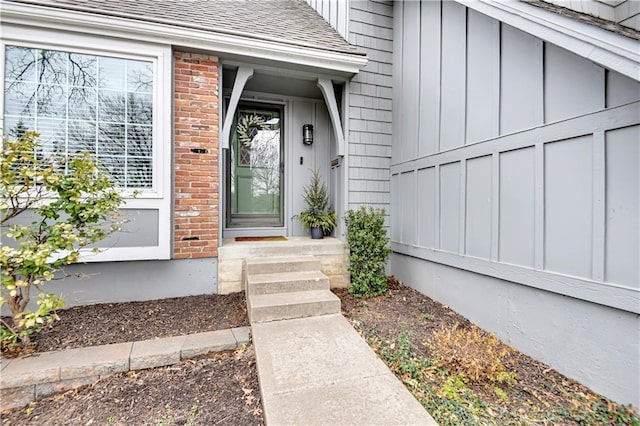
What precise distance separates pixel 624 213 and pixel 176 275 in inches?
167

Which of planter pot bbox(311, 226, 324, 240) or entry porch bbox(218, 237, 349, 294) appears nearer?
entry porch bbox(218, 237, 349, 294)

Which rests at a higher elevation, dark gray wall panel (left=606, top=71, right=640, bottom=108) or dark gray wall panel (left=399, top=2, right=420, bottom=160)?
dark gray wall panel (left=399, top=2, right=420, bottom=160)

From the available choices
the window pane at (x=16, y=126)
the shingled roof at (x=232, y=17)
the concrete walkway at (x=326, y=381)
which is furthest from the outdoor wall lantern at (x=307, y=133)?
the window pane at (x=16, y=126)

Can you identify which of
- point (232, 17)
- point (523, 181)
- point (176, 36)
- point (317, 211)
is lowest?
point (317, 211)

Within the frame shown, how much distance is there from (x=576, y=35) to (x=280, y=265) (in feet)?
10.8

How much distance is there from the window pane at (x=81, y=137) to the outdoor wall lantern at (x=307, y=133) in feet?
9.75

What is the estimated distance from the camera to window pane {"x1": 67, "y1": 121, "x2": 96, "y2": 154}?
3.25 meters

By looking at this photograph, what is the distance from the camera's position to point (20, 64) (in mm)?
3102

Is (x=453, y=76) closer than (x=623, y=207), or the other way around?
(x=623, y=207)

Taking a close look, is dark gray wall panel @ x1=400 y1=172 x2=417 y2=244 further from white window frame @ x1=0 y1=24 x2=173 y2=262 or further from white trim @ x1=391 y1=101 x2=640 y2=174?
white window frame @ x1=0 y1=24 x2=173 y2=262

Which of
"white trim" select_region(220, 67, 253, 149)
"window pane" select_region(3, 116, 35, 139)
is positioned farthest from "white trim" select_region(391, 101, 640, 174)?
"window pane" select_region(3, 116, 35, 139)

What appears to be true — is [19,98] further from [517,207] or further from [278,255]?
[517,207]

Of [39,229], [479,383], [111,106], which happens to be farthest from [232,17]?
[479,383]

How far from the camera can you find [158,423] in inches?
71.9
